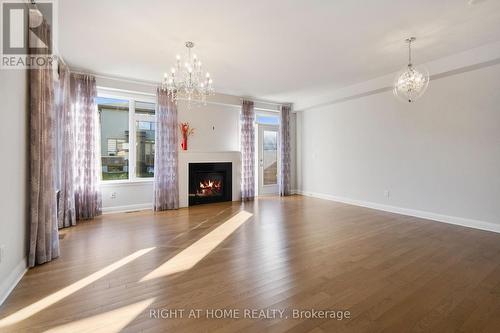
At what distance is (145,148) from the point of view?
18.4 feet

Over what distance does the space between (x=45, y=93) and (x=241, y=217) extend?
3.49 m

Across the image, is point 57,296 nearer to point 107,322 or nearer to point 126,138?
point 107,322

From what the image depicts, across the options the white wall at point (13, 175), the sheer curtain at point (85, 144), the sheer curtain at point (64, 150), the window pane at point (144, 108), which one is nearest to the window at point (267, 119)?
the window pane at point (144, 108)

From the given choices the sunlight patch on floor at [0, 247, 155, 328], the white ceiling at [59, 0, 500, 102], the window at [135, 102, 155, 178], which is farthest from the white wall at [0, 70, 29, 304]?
the window at [135, 102, 155, 178]

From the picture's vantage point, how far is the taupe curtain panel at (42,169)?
2561 millimetres

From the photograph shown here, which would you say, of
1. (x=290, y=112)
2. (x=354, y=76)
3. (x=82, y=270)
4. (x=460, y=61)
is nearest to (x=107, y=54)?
(x=82, y=270)

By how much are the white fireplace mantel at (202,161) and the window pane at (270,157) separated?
117 centimetres

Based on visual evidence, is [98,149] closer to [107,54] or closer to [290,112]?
[107,54]

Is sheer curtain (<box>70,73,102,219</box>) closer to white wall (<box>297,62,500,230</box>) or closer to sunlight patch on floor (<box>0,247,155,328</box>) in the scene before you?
sunlight patch on floor (<box>0,247,155,328</box>)

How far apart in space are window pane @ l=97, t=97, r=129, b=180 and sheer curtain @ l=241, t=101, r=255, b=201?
2.81m

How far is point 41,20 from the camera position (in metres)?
2.67

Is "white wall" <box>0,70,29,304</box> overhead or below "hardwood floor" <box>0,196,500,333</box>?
overhead

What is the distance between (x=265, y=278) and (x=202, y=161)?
402 centimetres

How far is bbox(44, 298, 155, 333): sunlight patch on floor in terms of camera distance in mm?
1669
